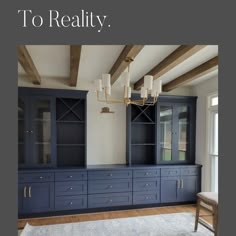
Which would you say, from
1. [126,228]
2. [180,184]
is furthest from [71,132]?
[180,184]

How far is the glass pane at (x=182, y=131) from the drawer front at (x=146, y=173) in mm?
711

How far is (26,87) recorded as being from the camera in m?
3.83

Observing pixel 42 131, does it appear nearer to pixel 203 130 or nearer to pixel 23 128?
pixel 23 128

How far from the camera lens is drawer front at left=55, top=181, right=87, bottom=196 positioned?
377 cm

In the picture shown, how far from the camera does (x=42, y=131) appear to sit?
13.0ft

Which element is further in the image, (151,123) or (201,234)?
(151,123)

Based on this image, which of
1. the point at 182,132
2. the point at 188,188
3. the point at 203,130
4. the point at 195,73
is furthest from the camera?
the point at 182,132

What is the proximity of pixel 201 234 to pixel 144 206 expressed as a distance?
1.26 meters

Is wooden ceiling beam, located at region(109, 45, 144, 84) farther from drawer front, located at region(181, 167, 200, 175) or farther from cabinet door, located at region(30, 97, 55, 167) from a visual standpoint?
drawer front, located at region(181, 167, 200, 175)

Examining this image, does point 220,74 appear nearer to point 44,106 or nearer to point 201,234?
point 201,234

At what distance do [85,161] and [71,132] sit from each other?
685 millimetres

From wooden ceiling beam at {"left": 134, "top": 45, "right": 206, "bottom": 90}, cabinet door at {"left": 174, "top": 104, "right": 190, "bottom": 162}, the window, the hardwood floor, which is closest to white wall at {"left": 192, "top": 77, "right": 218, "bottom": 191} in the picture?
the window

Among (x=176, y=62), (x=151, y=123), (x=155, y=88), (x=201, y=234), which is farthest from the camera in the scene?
(x=151, y=123)

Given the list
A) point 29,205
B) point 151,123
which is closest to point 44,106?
point 29,205
